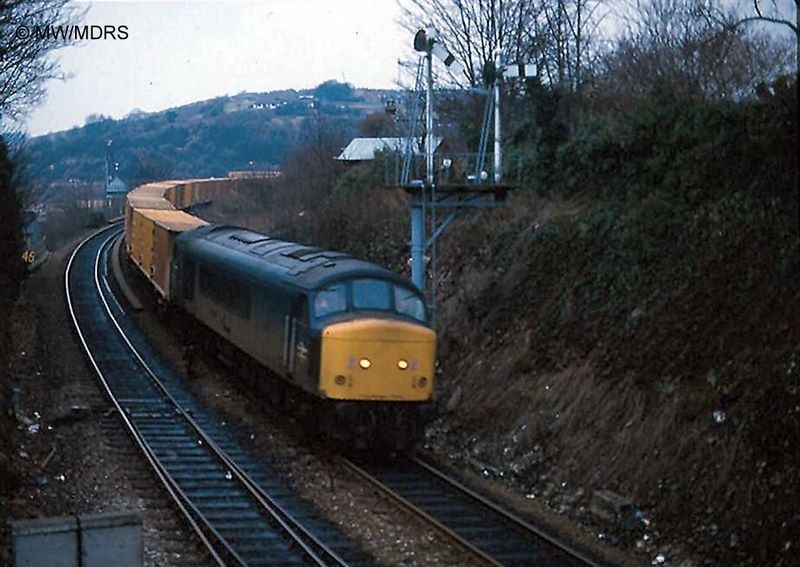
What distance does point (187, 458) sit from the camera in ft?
55.3

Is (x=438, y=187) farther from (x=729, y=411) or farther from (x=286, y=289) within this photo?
(x=729, y=411)

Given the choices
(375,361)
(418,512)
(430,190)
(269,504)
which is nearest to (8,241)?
(430,190)

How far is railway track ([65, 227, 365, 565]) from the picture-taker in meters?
12.7

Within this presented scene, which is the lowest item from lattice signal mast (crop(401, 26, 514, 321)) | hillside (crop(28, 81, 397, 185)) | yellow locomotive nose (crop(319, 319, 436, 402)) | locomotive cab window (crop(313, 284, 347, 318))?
yellow locomotive nose (crop(319, 319, 436, 402))

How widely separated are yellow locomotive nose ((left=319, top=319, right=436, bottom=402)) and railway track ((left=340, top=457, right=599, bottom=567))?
1.10m

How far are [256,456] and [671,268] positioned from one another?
6960 millimetres

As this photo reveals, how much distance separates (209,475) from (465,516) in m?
4.22

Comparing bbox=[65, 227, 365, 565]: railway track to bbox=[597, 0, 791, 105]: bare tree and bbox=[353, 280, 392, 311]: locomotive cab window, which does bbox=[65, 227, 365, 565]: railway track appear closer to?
bbox=[353, 280, 392, 311]: locomotive cab window

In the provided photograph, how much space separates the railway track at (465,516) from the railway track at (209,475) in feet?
3.79

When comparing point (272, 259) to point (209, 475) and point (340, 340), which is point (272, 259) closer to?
point (340, 340)

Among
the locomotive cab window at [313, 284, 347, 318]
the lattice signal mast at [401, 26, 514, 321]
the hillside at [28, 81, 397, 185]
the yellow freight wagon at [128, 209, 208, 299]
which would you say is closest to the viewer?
the locomotive cab window at [313, 284, 347, 318]

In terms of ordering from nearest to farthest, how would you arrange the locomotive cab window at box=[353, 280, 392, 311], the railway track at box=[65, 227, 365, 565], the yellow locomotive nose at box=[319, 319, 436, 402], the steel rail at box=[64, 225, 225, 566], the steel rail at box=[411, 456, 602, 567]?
the steel rail at box=[411, 456, 602, 567], the railway track at box=[65, 227, 365, 565], the steel rail at box=[64, 225, 225, 566], the yellow locomotive nose at box=[319, 319, 436, 402], the locomotive cab window at box=[353, 280, 392, 311]

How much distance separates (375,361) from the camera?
1566 centimetres

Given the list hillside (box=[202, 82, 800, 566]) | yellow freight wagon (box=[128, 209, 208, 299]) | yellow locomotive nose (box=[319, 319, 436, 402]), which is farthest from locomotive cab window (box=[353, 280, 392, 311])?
yellow freight wagon (box=[128, 209, 208, 299])
